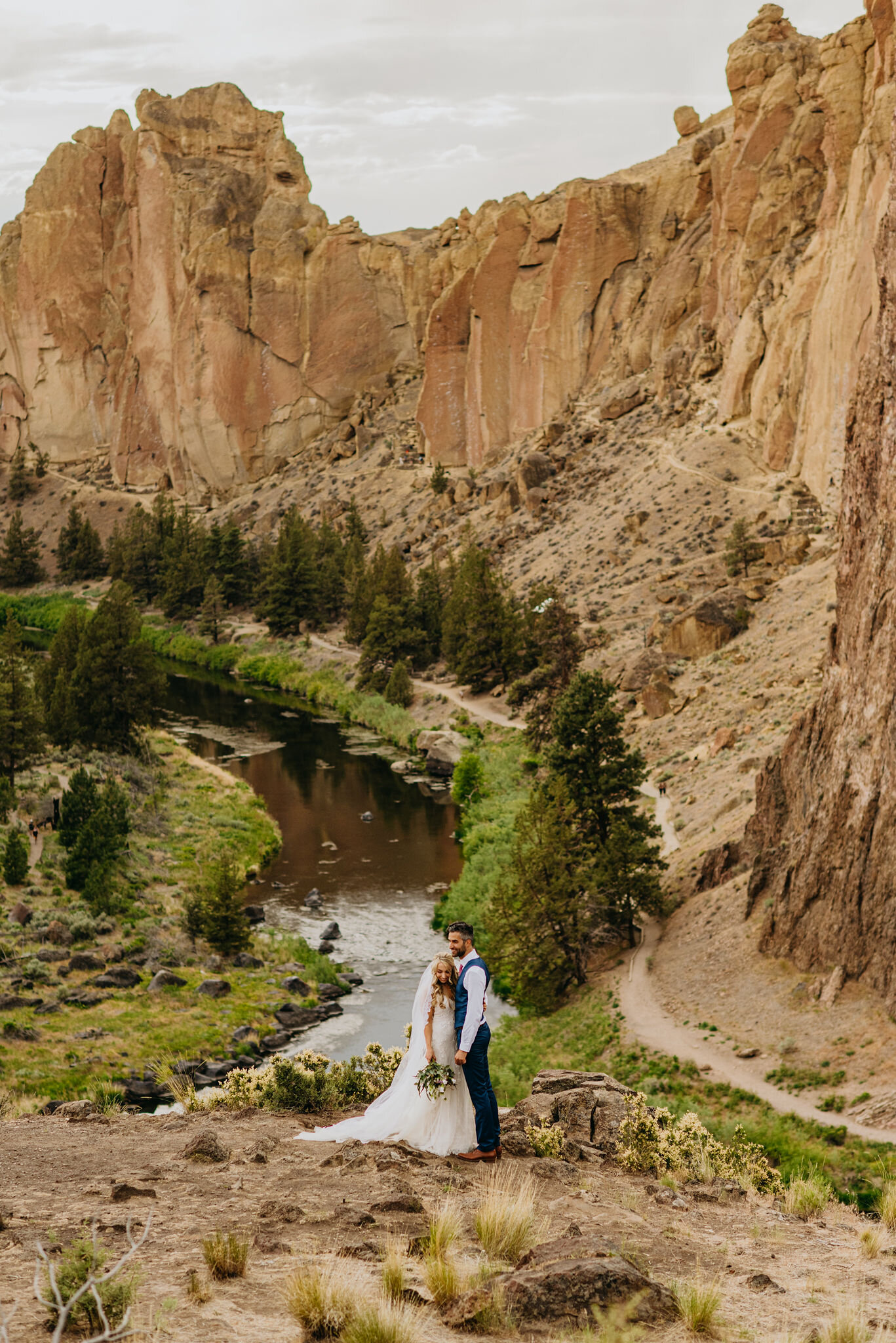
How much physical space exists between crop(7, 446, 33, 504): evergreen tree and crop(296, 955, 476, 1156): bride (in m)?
124

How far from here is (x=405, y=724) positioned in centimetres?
5506

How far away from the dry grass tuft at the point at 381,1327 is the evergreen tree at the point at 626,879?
20670mm

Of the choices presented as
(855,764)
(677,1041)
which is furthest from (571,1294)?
(855,764)

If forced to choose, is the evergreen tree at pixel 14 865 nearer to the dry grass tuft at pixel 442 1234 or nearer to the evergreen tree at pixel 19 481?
the dry grass tuft at pixel 442 1234

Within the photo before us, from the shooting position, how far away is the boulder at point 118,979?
25625 millimetres

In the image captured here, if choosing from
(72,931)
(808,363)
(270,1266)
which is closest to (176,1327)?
(270,1266)

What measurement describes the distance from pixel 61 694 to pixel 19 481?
91.8 m

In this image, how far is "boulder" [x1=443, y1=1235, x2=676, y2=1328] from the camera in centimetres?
647

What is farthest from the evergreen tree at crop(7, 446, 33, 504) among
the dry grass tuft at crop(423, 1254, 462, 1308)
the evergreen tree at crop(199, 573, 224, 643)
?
the dry grass tuft at crop(423, 1254, 462, 1308)

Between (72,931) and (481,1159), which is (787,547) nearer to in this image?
(72,931)

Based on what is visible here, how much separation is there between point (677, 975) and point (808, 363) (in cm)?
3937

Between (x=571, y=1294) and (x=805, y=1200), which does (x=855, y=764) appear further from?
(x=571, y=1294)

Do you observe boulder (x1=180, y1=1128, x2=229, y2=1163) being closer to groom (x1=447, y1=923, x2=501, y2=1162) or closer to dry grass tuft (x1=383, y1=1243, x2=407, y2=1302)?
groom (x1=447, y1=923, x2=501, y2=1162)

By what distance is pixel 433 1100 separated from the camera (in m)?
9.98
